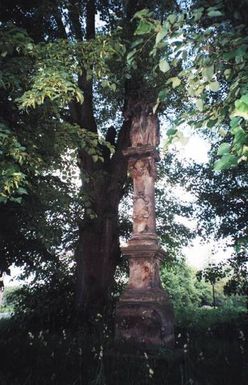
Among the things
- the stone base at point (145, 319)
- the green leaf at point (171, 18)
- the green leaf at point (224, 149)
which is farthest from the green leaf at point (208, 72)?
the stone base at point (145, 319)

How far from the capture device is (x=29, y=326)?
11594 millimetres

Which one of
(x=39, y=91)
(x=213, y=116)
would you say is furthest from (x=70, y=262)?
(x=213, y=116)

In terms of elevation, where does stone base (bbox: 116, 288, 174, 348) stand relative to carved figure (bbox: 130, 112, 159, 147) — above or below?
below

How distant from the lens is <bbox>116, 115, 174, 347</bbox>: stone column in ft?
25.9

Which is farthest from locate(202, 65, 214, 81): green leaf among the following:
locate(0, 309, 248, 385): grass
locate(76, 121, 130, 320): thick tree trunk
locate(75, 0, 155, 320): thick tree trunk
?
locate(76, 121, 130, 320): thick tree trunk

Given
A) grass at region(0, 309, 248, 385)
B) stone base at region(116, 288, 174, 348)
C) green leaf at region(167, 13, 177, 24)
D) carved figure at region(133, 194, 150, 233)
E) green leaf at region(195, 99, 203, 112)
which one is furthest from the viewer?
carved figure at region(133, 194, 150, 233)

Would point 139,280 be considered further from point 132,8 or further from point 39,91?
point 132,8

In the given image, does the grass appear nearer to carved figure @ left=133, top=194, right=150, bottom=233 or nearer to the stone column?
the stone column

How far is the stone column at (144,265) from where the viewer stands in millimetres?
7906

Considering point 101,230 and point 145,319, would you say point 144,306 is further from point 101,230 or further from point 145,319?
point 101,230

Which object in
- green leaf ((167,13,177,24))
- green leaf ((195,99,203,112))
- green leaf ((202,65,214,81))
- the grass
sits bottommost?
the grass

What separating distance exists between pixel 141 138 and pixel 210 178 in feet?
15.8

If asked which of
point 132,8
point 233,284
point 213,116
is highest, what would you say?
point 132,8

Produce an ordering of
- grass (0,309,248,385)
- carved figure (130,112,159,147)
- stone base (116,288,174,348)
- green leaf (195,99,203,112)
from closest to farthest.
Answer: green leaf (195,99,203,112)
grass (0,309,248,385)
stone base (116,288,174,348)
carved figure (130,112,159,147)
